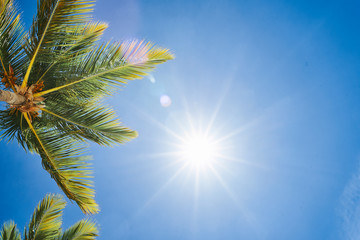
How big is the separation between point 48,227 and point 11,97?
4.02 m

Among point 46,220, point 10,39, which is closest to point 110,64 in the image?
point 10,39

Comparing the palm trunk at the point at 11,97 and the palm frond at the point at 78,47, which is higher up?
the palm frond at the point at 78,47

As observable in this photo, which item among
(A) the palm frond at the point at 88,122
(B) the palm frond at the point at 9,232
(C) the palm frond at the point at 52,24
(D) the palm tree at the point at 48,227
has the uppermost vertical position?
(C) the palm frond at the point at 52,24

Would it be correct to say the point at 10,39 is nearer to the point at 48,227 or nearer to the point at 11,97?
the point at 11,97

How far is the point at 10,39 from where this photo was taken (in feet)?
18.4

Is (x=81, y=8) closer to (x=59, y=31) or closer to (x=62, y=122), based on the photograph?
(x=59, y=31)

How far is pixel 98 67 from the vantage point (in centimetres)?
618

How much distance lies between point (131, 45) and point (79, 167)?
330 cm

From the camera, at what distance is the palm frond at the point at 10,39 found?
530cm

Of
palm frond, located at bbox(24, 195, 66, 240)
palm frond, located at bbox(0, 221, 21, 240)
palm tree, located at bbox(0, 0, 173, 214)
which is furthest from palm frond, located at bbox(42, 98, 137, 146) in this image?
palm frond, located at bbox(0, 221, 21, 240)

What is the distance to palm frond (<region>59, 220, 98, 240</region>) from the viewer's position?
7281 millimetres

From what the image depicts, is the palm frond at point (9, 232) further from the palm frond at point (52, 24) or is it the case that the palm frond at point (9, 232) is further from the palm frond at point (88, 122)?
the palm frond at point (52, 24)

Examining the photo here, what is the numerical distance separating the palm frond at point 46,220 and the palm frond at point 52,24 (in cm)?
356

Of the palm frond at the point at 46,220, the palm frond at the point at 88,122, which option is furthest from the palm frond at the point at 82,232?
the palm frond at the point at 88,122
